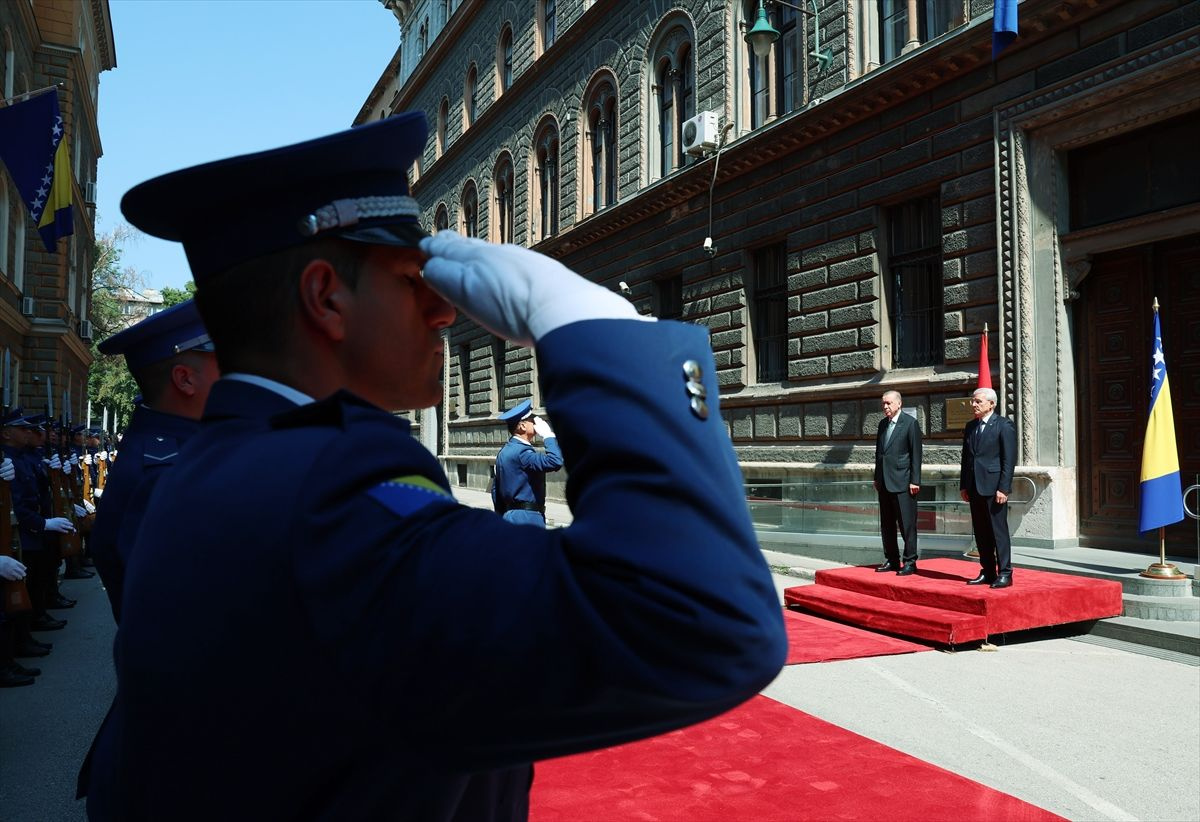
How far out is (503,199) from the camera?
29766 mm

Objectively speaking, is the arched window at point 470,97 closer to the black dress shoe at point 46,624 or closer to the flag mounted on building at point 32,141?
the flag mounted on building at point 32,141

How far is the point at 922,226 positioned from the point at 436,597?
13811 mm

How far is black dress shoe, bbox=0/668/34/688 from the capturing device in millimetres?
6922

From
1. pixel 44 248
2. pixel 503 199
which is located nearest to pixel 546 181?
pixel 503 199

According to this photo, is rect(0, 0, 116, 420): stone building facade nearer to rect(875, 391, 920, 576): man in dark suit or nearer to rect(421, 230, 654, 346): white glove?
rect(875, 391, 920, 576): man in dark suit

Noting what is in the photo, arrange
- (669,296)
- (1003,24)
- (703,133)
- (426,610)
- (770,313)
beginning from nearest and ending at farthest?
(426,610) < (1003,24) < (770,313) < (703,133) < (669,296)

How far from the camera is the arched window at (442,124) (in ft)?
112

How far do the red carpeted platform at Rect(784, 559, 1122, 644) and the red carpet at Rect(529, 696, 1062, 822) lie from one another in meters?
3.38

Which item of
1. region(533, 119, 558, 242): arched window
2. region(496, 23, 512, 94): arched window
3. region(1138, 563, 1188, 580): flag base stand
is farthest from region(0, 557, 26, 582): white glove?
region(496, 23, 512, 94): arched window

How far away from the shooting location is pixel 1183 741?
5.14 meters

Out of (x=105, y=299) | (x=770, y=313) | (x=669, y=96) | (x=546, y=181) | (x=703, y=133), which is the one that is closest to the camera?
(x=770, y=313)

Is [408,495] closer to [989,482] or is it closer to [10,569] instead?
[10,569]

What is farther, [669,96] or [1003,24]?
[669,96]

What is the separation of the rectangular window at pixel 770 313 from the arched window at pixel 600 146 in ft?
20.7
